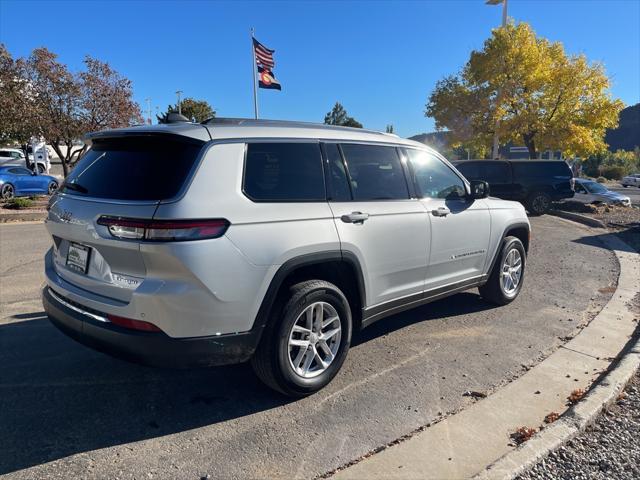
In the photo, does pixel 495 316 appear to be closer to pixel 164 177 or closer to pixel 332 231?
pixel 332 231

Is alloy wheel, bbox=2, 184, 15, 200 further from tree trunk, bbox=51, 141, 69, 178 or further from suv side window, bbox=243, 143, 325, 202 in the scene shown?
suv side window, bbox=243, 143, 325, 202

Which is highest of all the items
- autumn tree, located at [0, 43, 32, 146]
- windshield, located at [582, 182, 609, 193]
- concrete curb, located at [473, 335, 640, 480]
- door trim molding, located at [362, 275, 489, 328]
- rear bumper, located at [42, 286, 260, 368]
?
autumn tree, located at [0, 43, 32, 146]

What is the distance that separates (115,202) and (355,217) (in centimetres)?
162

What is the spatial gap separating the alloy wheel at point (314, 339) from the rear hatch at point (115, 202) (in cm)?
111

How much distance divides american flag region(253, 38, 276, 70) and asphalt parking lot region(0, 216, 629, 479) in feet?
59.3

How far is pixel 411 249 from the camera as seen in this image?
3.94m

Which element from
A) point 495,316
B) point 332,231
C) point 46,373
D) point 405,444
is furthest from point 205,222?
point 495,316

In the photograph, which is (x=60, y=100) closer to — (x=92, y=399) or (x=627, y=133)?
(x=92, y=399)

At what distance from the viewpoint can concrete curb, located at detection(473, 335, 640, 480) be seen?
2.54 m

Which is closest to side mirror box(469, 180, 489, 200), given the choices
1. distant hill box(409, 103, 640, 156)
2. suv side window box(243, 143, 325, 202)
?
suv side window box(243, 143, 325, 202)

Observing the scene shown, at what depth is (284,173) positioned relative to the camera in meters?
3.22

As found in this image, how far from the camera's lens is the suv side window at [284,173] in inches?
119

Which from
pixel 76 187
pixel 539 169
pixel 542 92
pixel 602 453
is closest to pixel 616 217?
pixel 539 169

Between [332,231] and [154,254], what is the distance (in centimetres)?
122
